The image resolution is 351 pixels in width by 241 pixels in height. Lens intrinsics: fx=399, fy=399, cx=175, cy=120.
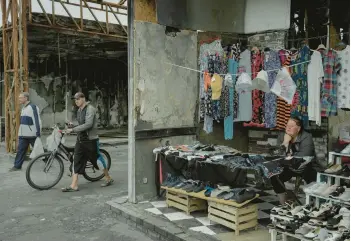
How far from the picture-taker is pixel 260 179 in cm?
539

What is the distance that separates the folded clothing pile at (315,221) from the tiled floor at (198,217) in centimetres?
79

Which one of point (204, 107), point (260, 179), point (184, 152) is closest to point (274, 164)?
point (260, 179)

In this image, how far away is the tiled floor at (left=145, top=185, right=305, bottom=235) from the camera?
5.51 metres

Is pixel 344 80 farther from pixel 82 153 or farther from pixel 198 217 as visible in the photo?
pixel 82 153

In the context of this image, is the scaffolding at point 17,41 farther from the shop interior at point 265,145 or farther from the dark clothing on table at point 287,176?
the dark clothing on table at point 287,176

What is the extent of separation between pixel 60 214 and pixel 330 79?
16.1 feet

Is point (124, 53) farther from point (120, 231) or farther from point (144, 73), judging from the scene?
point (120, 231)

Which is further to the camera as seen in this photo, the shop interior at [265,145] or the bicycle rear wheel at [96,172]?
the bicycle rear wheel at [96,172]

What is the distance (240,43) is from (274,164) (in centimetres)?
387

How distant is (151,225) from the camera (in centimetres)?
568

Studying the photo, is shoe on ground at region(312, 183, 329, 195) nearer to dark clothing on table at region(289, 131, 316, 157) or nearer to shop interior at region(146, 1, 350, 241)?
shop interior at region(146, 1, 350, 241)

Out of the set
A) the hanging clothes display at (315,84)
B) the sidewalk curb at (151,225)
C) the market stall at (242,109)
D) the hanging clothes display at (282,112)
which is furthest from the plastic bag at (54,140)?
the hanging clothes display at (315,84)

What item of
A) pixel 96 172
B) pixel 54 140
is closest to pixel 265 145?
pixel 96 172

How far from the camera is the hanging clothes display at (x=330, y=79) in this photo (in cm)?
627
